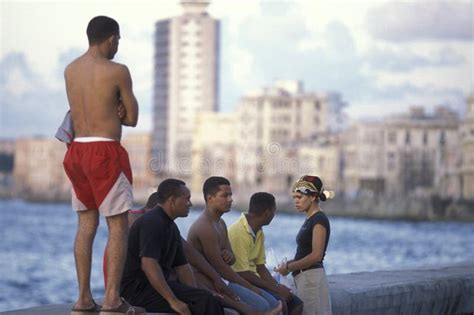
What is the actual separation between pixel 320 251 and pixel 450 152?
449 feet

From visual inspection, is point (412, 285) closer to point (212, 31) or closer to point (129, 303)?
point (129, 303)

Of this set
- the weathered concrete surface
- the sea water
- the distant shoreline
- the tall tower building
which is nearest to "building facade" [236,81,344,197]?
the distant shoreline

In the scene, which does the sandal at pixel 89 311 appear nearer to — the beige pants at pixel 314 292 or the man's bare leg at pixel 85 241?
the man's bare leg at pixel 85 241

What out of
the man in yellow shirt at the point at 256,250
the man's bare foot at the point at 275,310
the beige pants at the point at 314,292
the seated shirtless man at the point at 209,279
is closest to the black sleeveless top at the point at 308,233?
the beige pants at the point at 314,292

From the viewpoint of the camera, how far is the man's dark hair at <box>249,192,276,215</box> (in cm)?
887

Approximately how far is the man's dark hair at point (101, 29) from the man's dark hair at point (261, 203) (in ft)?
7.03

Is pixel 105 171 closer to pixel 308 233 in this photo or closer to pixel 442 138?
pixel 308 233

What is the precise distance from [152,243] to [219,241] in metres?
1.09

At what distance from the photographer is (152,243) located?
7336 mm

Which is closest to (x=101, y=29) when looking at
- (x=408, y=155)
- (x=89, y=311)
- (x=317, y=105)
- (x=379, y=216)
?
(x=89, y=311)

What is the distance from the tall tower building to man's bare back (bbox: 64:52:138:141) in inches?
6482

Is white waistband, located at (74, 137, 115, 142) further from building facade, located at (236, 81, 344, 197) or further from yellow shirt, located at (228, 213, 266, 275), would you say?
building facade, located at (236, 81, 344, 197)

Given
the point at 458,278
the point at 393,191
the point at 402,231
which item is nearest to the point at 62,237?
the point at 402,231

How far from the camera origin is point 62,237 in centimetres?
9294
